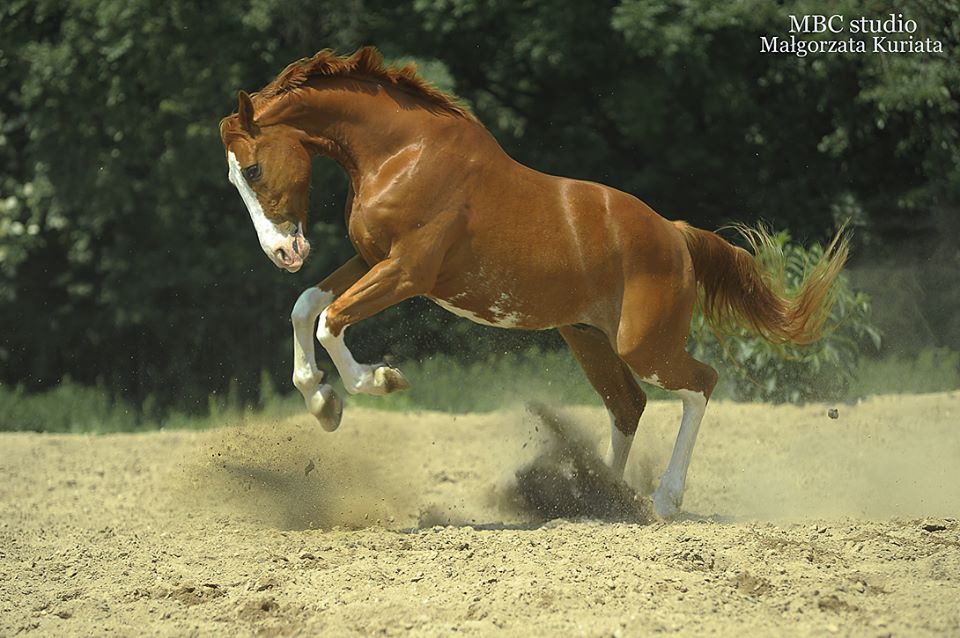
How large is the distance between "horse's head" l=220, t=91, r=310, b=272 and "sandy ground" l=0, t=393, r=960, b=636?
130 centimetres

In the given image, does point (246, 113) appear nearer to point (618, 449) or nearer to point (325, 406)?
point (325, 406)

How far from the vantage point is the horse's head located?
18.0 feet

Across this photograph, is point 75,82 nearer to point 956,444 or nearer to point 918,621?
point 956,444

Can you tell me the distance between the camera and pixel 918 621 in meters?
4.07

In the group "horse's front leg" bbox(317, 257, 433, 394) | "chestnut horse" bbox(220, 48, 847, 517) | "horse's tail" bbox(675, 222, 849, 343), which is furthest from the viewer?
"horse's tail" bbox(675, 222, 849, 343)

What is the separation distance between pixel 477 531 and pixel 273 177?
186 centimetres

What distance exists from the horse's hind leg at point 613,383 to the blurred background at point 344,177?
3.66m

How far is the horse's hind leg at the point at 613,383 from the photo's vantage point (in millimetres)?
6535

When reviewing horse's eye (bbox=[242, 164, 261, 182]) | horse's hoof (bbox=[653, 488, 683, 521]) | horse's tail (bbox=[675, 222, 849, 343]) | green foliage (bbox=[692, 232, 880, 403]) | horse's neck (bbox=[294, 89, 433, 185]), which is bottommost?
green foliage (bbox=[692, 232, 880, 403])

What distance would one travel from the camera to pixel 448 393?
35.5 feet

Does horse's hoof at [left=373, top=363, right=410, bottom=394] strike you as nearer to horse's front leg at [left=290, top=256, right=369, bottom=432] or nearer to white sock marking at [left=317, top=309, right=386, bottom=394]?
white sock marking at [left=317, top=309, right=386, bottom=394]

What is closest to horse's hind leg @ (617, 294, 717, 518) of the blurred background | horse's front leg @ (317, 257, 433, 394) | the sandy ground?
the sandy ground

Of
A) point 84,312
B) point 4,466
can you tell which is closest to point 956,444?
point 4,466

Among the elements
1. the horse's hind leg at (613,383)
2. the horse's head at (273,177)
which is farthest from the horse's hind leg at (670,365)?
the horse's head at (273,177)
